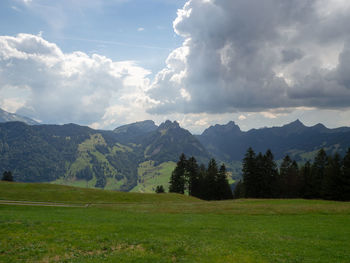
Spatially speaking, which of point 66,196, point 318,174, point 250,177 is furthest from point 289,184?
point 66,196

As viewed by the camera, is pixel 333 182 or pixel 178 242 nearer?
pixel 178 242

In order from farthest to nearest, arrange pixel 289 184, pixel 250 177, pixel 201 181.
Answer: pixel 201 181
pixel 289 184
pixel 250 177

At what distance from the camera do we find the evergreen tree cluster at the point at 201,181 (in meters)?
90.1

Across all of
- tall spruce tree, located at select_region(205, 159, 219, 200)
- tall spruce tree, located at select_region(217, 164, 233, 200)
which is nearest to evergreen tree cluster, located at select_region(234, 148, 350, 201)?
tall spruce tree, located at select_region(217, 164, 233, 200)

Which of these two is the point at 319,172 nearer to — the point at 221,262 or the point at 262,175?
the point at 262,175

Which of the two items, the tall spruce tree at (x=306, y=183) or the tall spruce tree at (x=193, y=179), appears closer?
the tall spruce tree at (x=306, y=183)

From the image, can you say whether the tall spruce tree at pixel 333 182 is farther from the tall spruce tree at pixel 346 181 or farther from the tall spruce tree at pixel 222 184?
the tall spruce tree at pixel 222 184

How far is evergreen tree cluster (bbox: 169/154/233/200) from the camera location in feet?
295

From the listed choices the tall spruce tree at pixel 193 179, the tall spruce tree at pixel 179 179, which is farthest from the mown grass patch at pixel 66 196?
the tall spruce tree at pixel 193 179

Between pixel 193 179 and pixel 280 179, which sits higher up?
pixel 280 179

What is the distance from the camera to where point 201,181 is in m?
95.6

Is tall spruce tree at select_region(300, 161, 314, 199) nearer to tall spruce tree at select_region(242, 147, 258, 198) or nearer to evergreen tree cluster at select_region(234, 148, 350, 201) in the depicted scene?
evergreen tree cluster at select_region(234, 148, 350, 201)

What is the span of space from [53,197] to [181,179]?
53.6 m

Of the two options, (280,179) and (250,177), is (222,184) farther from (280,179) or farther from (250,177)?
(280,179)
